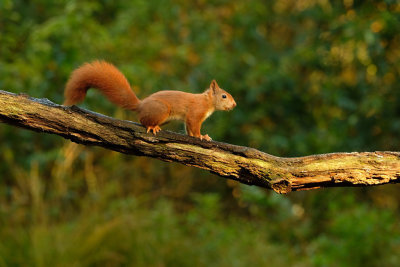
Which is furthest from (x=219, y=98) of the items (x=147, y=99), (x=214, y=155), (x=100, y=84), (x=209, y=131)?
(x=209, y=131)

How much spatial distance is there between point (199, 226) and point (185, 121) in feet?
9.39

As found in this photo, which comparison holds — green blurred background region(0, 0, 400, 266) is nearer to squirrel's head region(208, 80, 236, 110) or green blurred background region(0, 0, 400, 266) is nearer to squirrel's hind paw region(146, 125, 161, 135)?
squirrel's head region(208, 80, 236, 110)

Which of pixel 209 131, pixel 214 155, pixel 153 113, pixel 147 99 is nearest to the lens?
pixel 214 155

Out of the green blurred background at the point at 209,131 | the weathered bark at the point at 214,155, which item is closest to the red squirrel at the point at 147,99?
the weathered bark at the point at 214,155

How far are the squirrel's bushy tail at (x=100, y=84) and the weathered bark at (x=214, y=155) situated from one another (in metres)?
0.37

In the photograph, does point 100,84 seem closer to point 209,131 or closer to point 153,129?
point 153,129

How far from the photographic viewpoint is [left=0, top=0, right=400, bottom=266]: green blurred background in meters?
4.96

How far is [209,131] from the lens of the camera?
7117 millimetres

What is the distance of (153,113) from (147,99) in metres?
0.16

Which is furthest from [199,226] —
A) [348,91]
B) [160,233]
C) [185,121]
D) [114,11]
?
[114,11]

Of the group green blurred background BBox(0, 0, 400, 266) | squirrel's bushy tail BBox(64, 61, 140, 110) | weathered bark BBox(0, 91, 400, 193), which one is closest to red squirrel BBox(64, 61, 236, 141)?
squirrel's bushy tail BBox(64, 61, 140, 110)

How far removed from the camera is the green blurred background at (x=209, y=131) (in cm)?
496

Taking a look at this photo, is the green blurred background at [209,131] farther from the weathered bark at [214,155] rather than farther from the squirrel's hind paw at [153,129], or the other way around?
the weathered bark at [214,155]

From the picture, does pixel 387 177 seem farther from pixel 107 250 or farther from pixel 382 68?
pixel 382 68
